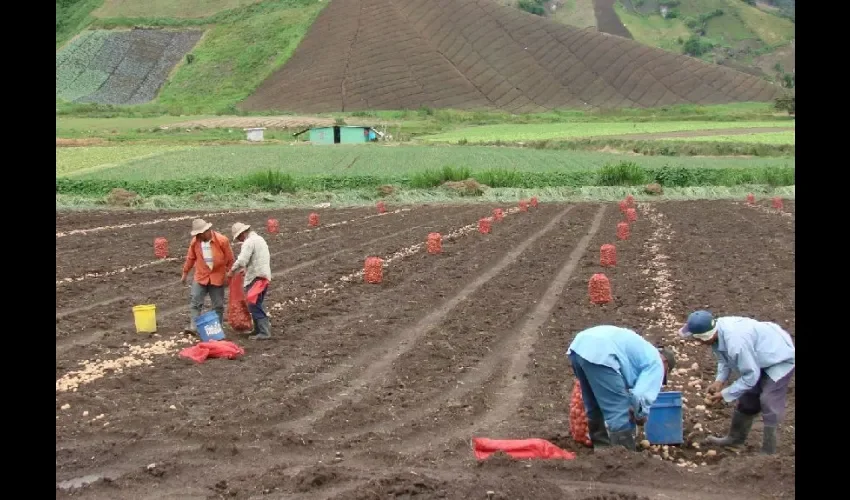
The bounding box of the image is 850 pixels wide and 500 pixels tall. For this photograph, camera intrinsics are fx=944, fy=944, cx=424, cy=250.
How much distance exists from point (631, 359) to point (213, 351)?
18.8ft

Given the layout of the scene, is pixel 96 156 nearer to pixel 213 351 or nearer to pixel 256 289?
pixel 256 289

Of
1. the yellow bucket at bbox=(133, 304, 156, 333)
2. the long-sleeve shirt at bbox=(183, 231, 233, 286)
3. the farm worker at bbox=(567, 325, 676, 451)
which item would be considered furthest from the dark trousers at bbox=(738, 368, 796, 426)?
the yellow bucket at bbox=(133, 304, 156, 333)

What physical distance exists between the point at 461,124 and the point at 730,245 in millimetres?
51682

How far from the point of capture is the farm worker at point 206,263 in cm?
1236

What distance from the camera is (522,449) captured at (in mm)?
7781

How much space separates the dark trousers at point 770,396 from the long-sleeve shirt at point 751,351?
0.24 feet

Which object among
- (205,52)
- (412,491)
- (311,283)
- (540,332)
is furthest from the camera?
(205,52)

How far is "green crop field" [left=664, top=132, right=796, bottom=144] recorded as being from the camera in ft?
167

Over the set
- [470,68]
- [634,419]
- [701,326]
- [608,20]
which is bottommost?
[634,419]

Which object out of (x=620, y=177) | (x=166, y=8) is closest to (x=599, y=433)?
(x=620, y=177)

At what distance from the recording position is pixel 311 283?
1672cm

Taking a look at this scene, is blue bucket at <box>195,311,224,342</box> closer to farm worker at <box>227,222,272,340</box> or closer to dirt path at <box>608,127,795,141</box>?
farm worker at <box>227,222,272,340</box>
